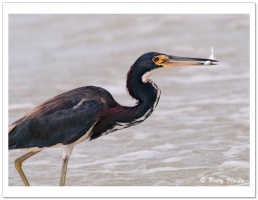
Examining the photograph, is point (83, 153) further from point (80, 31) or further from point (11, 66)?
point (80, 31)

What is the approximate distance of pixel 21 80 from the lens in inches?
551

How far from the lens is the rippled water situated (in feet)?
29.8

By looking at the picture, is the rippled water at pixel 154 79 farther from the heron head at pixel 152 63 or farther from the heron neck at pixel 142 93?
the heron head at pixel 152 63

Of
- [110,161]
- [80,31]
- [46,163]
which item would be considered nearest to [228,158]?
[110,161]

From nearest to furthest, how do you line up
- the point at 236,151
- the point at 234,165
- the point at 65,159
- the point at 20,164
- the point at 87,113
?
the point at 87,113 < the point at 65,159 < the point at 20,164 < the point at 234,165 < the point at 236,151

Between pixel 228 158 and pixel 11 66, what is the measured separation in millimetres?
6086

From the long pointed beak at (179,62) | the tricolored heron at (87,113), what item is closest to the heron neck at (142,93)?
the tricolored heron at (87,113)

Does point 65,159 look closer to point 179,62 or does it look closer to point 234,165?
point 179,62

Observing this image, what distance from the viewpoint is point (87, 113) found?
8.16 metres

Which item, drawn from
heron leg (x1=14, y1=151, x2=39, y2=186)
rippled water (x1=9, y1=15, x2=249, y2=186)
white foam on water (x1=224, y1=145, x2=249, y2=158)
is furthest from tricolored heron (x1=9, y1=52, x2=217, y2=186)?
white foam on water (x1=224, y1=145, x2=249, y2=158)

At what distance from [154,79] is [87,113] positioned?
5530mm

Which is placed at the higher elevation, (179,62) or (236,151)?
(179,62)

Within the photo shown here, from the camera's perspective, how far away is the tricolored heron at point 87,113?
26.8ft

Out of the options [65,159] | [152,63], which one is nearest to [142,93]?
[152,63]
